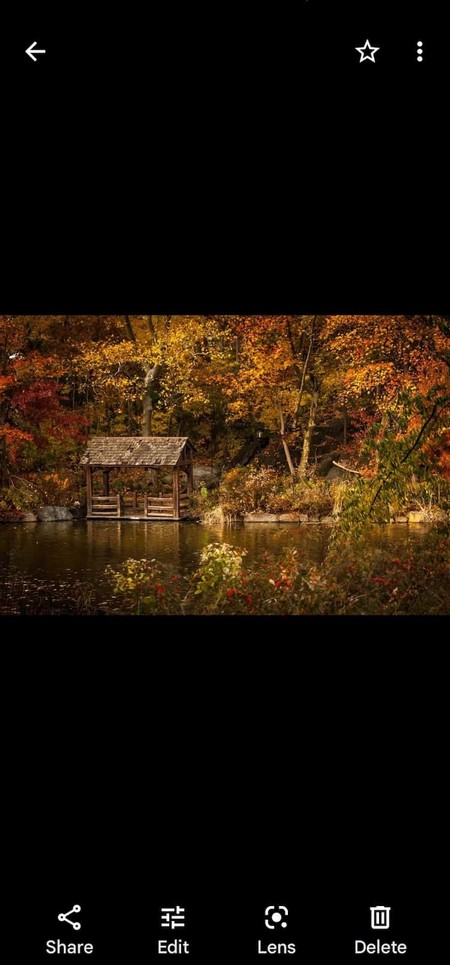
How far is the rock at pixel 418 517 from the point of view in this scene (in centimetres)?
1301

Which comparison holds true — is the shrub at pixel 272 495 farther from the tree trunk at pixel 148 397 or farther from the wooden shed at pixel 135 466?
the tree trunk at pixel 148 397

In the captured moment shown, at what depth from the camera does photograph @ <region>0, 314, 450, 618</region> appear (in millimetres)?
9680

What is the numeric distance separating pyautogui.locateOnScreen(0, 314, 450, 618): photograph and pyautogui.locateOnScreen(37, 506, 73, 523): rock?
3 cm

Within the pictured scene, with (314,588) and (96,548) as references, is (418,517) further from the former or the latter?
(314,588)

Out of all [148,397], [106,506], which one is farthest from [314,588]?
[148,397]

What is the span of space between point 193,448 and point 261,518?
3251mm

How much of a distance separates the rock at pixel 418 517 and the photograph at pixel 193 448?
39 millimetres

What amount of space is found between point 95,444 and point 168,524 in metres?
2.45

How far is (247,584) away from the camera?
23.7 feet

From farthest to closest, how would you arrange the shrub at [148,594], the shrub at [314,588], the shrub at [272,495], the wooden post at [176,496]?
the wooden post at [176,496] → the shrub at [272,495] → the shrub at [148,594] → the shrub at [314,588]

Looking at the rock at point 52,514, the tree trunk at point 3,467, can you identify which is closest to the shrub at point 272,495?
the rock at point 52,514

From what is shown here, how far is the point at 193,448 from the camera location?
18406mm

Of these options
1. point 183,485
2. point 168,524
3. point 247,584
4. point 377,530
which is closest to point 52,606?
point 247,584
